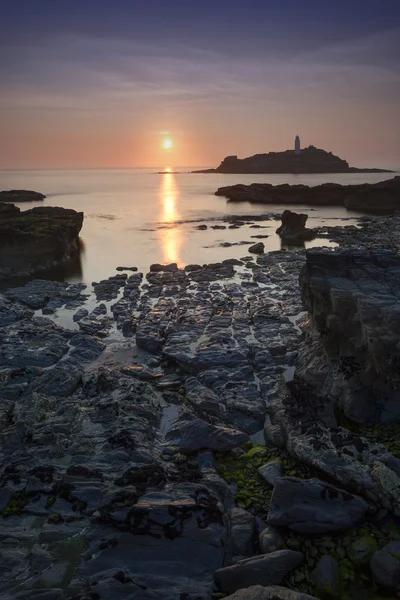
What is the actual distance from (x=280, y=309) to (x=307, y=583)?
55.1 ft

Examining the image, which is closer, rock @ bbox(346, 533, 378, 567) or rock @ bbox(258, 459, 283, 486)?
rock @ bbox(346, 533, 378, 567)

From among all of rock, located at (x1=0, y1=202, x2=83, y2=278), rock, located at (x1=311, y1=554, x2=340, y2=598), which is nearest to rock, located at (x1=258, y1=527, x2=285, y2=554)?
rock, located at (x1=311, y1=554, x2=340, y2=598)

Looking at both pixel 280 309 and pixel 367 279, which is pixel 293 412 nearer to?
pixel 367 279

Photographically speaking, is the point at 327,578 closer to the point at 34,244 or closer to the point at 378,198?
the point at 34,244

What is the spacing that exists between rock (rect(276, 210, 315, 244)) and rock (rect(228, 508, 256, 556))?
44.2 meters

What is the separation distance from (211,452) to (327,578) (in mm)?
4362

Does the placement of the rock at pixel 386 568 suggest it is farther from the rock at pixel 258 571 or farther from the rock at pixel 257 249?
the rock at pixel 257 249

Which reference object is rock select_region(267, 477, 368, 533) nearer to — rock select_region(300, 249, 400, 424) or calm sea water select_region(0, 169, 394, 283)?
rock select_region(300, 249, 400, 424)

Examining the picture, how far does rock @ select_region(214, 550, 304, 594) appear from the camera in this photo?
25.1ft

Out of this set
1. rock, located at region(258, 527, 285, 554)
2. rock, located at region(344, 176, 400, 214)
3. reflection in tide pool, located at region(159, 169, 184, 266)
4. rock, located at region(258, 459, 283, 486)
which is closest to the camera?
rock, located at region(258, 527, 285, 554)

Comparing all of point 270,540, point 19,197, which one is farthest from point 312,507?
point 19,197

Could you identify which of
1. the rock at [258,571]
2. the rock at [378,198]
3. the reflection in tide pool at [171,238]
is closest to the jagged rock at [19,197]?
the reflection in tide pool at [171,238]

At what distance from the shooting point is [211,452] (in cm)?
1148

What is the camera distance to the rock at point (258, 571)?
7664mm
